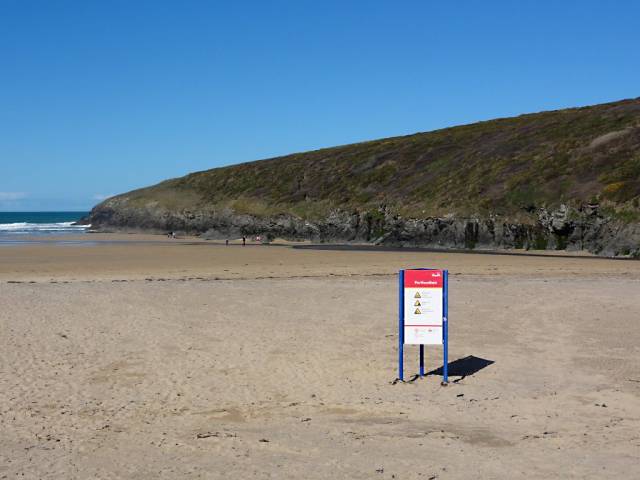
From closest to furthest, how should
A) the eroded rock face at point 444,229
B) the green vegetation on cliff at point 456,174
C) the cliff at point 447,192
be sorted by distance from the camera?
the eroded rock face at point 444,229 < the cliff at point 447,192 < the green vegetation on cliff at point 456,174

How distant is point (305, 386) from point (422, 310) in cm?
199

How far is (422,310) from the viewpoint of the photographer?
10203mm

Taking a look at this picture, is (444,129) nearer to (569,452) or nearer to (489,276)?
(489,276)

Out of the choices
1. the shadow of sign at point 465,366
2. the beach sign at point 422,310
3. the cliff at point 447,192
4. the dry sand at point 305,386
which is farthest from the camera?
the cliff at point 447,192

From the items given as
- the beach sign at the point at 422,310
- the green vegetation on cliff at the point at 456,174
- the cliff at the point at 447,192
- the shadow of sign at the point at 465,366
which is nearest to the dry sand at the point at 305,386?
the shadow of sign at the point at 465,366

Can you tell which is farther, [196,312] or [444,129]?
[444,129]

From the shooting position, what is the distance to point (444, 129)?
78.3m

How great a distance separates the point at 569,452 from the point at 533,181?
146 ft

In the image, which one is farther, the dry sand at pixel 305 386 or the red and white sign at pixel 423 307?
the red and white sign at pixel 423 307

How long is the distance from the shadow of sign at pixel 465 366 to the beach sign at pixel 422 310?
48 cm

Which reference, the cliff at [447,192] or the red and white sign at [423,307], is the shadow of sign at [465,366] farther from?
the cliff at [447,192]

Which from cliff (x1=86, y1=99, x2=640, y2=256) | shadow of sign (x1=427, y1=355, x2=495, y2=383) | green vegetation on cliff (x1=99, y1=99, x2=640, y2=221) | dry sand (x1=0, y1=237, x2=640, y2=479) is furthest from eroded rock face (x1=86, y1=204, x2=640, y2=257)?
shadow of sign (x1=427, y1=355, x2=495, y2=383)

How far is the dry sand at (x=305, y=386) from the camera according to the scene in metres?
6.77

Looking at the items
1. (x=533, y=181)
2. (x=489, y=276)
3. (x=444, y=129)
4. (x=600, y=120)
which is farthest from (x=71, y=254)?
(x=444, y=129)
